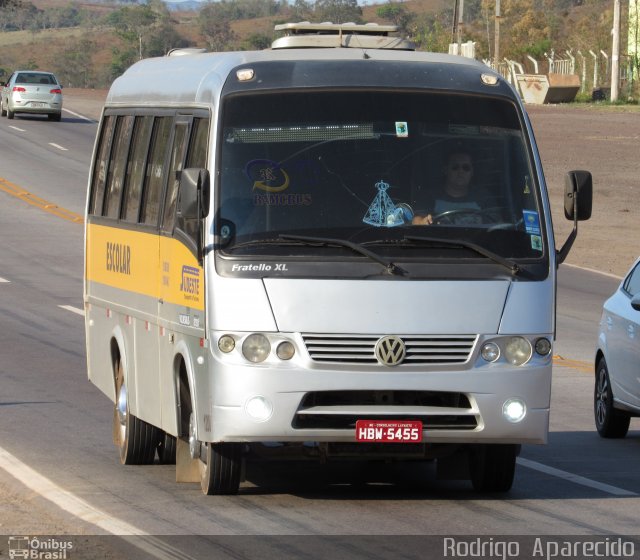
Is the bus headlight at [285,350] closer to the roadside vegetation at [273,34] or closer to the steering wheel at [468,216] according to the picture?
the steering wheel at [468,216]

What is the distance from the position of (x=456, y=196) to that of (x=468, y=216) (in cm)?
15

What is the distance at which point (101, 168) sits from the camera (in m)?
12.9

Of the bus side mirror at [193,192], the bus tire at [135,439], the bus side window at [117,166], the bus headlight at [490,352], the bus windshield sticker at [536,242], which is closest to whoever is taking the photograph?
the bus side mirror at [193,192]

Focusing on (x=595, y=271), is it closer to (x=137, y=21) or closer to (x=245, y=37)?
(x=137, y=21)

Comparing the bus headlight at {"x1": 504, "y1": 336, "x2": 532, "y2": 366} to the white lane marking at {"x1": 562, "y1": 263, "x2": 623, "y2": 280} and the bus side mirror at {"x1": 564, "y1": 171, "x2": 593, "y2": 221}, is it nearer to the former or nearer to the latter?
the bus side mirror at {"x1": 564, "y1": 171, "x2": 593, "y2": 221}

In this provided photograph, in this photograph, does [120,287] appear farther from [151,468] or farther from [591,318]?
[591,318]

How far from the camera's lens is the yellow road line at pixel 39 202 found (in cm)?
3603

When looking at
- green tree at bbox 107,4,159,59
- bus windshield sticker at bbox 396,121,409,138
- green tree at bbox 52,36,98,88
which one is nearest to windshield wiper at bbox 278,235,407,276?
bus windshield sticker at bbox 396,121,409,138

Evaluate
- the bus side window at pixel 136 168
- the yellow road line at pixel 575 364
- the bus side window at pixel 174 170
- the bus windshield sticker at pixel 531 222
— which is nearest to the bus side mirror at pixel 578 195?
the bus windshield sticker at pixel 531 222

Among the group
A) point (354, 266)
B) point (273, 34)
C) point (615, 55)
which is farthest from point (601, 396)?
point (273, 34)

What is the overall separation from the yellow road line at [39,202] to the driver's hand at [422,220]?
26016mm

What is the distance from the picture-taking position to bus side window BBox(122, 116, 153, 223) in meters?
11.5

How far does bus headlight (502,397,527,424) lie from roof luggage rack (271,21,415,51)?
2.93 metres

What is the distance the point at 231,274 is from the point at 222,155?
755 mm
